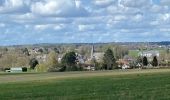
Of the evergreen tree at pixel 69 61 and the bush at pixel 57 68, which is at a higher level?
the evergreen tree at pixel 69 61

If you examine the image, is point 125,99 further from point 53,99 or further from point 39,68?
point 39,68

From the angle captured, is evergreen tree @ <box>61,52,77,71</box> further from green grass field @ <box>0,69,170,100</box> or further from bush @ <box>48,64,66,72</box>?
green grass field @ <box>0,69,170,100</box>

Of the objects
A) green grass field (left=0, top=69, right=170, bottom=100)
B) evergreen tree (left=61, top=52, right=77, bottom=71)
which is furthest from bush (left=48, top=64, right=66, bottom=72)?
green grass field (left=0, top=69, right=170, bottom=100)

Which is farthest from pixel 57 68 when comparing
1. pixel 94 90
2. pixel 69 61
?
pixel 94 90

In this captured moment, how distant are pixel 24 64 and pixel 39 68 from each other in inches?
1687

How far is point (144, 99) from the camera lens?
22.6 metres

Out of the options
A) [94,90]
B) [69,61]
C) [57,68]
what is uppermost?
[69,61]

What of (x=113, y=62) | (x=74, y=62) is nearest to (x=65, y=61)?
(x=74, y=62)

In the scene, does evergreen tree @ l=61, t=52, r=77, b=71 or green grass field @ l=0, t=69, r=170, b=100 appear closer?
green grass field @ l=0, t=69, r=170, b=100

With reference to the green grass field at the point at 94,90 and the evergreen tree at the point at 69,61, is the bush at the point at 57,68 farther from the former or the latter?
the green grass field at the point at 94,90

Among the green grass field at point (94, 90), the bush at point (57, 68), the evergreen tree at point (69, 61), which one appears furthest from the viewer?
the evergreen tree at point (69, 61)

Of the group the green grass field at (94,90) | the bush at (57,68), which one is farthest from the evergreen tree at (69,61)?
the green grass field at (94,90)

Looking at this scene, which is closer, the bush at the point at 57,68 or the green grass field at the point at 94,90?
A: the green grass field at the point at 94,90

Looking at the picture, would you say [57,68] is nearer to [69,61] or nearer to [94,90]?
[69,61]
